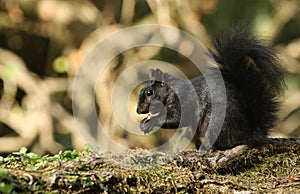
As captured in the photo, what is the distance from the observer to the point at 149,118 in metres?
3.59

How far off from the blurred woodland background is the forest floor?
12.3ft

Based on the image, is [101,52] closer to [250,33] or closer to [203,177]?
[250,33]

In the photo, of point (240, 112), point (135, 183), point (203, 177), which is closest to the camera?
point (135, 183)

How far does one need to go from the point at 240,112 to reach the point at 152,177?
Result: 1.00 meters

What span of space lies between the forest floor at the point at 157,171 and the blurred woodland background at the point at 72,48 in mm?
3756

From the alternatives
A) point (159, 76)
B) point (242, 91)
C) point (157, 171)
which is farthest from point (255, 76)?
point (157, 171)

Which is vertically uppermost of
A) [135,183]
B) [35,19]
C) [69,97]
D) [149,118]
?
[35,19]

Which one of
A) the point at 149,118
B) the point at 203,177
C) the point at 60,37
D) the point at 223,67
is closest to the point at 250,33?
the point at 223,67

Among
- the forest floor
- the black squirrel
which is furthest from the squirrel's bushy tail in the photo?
the forest floor

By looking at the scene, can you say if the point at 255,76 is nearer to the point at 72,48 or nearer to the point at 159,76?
the point at 159,76

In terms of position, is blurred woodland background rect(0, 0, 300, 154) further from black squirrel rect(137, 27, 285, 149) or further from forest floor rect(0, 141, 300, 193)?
forest floor rect(0, 141, 300, 193)

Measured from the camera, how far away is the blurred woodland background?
22.4ft

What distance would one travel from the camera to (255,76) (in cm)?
331

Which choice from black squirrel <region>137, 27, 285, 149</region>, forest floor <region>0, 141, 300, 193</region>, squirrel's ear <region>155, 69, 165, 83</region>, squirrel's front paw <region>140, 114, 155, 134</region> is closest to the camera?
forest floor <region>0, 141, 300, 193</region>
